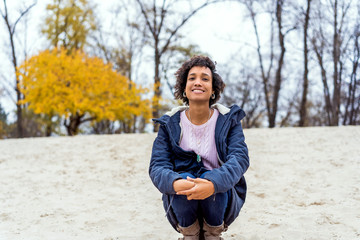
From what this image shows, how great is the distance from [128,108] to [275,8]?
8.25m

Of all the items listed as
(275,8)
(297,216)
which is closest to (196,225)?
(297,216)

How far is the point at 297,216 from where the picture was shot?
351 cm

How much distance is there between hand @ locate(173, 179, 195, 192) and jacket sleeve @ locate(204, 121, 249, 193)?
0.10 metres

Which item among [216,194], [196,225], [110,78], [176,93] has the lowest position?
[196,225]

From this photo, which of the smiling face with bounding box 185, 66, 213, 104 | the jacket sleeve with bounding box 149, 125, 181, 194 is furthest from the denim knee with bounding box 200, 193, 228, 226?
the smiling face with bounding box 185, 66, 213, 104

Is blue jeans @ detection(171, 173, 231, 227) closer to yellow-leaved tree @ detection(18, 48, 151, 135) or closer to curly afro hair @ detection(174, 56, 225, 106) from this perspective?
curly afro hair @ detection(174, 56, 225, 106)

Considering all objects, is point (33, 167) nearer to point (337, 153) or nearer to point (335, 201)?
point (335, 201)

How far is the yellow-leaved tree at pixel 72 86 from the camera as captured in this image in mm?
12469

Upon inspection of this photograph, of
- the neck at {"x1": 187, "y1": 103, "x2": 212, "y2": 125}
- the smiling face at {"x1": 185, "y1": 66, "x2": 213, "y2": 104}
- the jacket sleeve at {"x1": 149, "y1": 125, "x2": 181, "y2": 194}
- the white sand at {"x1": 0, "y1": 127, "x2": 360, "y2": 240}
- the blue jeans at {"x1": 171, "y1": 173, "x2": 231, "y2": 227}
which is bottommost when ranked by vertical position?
the white sand at {"x1": 0, "y1": 127, "x2": 360, "y2": 240}

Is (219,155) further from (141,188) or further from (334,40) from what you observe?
(334,40)

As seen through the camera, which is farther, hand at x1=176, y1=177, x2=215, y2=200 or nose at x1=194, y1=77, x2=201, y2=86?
nose at x1=194, y1=77, x2=201, y2=86

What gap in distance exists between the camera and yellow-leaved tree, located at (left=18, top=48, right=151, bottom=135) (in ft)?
40.9

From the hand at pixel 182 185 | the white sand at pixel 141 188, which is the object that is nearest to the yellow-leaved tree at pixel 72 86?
the white sand at pixel 141 188

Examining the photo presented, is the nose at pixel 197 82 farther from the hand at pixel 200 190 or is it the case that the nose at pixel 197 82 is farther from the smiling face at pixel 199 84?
the hand at pixel 200 190
